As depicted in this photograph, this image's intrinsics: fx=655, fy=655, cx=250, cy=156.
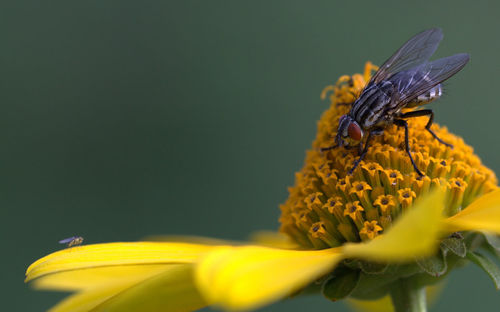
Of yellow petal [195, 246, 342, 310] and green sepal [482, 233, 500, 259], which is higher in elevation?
green sepal [482, 233, 500, 259]

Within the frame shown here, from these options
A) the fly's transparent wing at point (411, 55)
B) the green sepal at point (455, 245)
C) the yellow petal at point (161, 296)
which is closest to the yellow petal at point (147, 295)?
the yellow petal at point (161, 296)

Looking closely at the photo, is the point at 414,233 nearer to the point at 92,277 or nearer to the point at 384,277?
the point at 384,277

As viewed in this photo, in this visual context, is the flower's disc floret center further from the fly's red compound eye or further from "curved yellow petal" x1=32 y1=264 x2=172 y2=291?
"curved yellow petal" x1=32 y1=264 x2=172 y2=291

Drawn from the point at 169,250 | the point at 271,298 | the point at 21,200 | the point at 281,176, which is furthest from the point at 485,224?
the point at 21,200

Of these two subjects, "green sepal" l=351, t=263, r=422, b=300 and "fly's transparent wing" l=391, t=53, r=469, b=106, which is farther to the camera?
"fly's transparent wing" l=391, t=53, r=469, b=106

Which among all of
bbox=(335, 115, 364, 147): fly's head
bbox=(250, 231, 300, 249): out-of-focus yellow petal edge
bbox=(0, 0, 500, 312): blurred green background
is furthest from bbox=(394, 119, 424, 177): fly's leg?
bbox=(0, 0, 500, 312): blurred green background

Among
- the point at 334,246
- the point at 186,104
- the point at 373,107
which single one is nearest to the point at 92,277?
the point at 334,246
